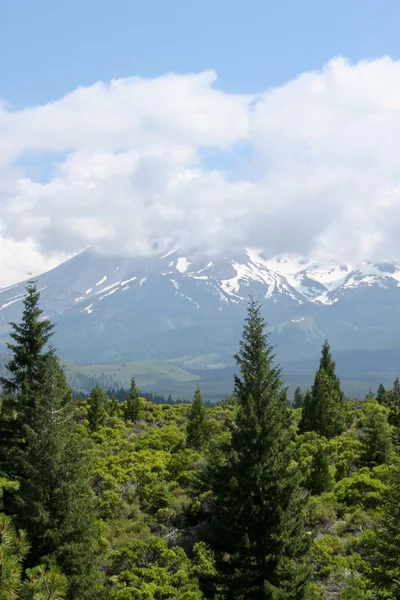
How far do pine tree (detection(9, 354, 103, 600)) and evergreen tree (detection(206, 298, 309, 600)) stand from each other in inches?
186

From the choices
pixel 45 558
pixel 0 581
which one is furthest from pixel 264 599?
pixel 0 581

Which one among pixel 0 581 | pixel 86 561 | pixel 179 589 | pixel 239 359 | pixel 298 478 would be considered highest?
pixel 239 359

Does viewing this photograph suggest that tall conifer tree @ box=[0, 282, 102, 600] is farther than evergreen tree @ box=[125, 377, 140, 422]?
No

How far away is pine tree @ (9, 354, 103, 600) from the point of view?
58.5ft

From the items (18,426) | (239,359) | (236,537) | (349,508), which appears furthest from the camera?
(349,508)

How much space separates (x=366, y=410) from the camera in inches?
2072

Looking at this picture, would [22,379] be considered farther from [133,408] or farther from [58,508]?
[133,408]

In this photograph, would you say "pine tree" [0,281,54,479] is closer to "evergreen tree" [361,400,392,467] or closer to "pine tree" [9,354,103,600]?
"pine tree" [9,354,103,600]

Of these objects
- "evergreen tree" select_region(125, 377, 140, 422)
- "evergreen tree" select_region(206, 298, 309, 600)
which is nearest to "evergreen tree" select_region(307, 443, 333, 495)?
"evergreen tree" select_region(206, 298, 309, 600)

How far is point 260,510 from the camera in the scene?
61.0ft

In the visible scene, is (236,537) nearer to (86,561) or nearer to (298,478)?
(298,478)

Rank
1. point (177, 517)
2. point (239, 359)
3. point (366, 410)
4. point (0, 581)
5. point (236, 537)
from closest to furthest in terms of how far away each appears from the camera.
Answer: point (0, 581) < point (236, 537) < point (239, 359) < point (177, 517) < point (366, 410)

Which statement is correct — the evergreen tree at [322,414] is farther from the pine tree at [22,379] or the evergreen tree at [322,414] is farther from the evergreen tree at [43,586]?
the evergreen tree at [43,586]

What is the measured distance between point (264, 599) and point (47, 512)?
804cm
